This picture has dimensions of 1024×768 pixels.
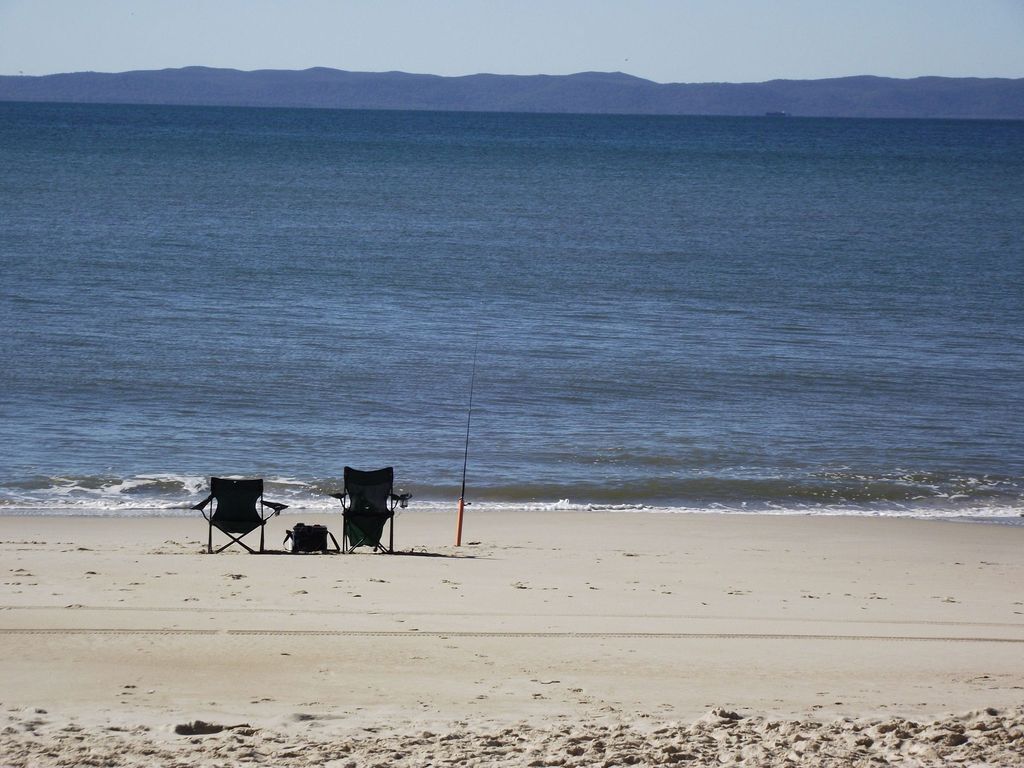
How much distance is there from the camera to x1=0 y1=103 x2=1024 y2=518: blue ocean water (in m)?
14.6

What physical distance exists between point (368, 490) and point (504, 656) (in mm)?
3486

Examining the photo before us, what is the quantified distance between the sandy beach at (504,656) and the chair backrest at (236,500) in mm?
370

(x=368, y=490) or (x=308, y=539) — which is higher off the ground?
(x=368, y=490)

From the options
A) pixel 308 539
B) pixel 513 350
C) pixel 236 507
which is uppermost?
pixel 513 350

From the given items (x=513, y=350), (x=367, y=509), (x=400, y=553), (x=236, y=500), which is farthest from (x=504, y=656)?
(x=513, y=350)

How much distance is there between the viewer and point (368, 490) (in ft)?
34.2

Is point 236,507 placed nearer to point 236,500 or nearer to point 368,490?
point 236,500

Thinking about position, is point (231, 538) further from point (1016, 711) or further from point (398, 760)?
point (1016, 711)

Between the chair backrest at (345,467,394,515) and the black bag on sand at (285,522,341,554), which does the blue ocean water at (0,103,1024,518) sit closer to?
the chair backrest at (345,467,394,515)

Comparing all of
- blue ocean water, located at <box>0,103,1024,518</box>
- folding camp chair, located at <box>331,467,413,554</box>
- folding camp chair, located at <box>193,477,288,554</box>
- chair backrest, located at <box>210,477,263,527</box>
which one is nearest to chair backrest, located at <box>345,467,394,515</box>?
folding camp chair, located at <box>331,467,413,554</box>

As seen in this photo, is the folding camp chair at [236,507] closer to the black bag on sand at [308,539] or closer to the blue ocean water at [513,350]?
the black bag on sand at [308,539]

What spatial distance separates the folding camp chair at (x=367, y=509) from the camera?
1034 centimetres

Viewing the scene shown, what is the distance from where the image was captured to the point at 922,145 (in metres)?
120

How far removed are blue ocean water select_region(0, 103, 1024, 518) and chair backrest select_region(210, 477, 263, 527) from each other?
295 centimetres
